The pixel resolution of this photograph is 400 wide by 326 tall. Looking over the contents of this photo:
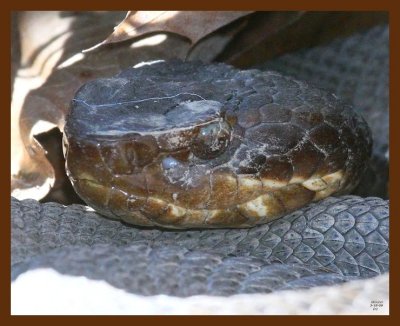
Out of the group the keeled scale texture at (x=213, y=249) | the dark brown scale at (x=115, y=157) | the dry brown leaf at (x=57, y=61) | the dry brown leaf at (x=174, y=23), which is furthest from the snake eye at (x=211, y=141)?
the dry brown leaf at (x=57, y=61)

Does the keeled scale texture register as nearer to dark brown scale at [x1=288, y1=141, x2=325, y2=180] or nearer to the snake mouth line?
the snake mouth line

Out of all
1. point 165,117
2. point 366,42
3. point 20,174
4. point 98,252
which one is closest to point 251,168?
point 165,117

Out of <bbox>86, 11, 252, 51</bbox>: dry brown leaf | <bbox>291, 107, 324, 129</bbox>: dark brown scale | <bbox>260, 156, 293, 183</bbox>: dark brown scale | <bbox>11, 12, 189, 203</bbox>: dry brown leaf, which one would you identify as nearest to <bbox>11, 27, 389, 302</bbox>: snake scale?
<bbox>260, 156, 293, 183</bbox>: dark brown scale

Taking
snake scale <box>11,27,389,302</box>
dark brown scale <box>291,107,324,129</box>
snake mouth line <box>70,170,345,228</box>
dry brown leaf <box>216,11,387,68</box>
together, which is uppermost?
dry brown leaf <box>216,11,387,68</box>

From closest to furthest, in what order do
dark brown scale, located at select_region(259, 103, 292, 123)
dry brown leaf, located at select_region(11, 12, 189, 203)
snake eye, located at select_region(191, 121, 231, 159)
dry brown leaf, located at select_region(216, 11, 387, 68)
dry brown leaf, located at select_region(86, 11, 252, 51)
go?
snake eye, located at select_region(191, 121, 231, 159) → dark brown scale, located at select_region(259, 103, 292, 123) → dry brown leaf, located at select_region(86, 11, 252, 51) → dry brown leaf, located at select_region(11, 12, 189, 203) → dry brown leaf, located at select_region(216, 11, 387, 68)

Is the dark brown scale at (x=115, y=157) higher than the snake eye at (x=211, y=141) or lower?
lower

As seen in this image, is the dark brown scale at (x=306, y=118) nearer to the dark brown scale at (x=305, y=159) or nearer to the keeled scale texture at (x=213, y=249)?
the dark brown scale at (x=305, y=159)

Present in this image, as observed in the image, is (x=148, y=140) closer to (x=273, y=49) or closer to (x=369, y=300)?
(x=369, y=300)
